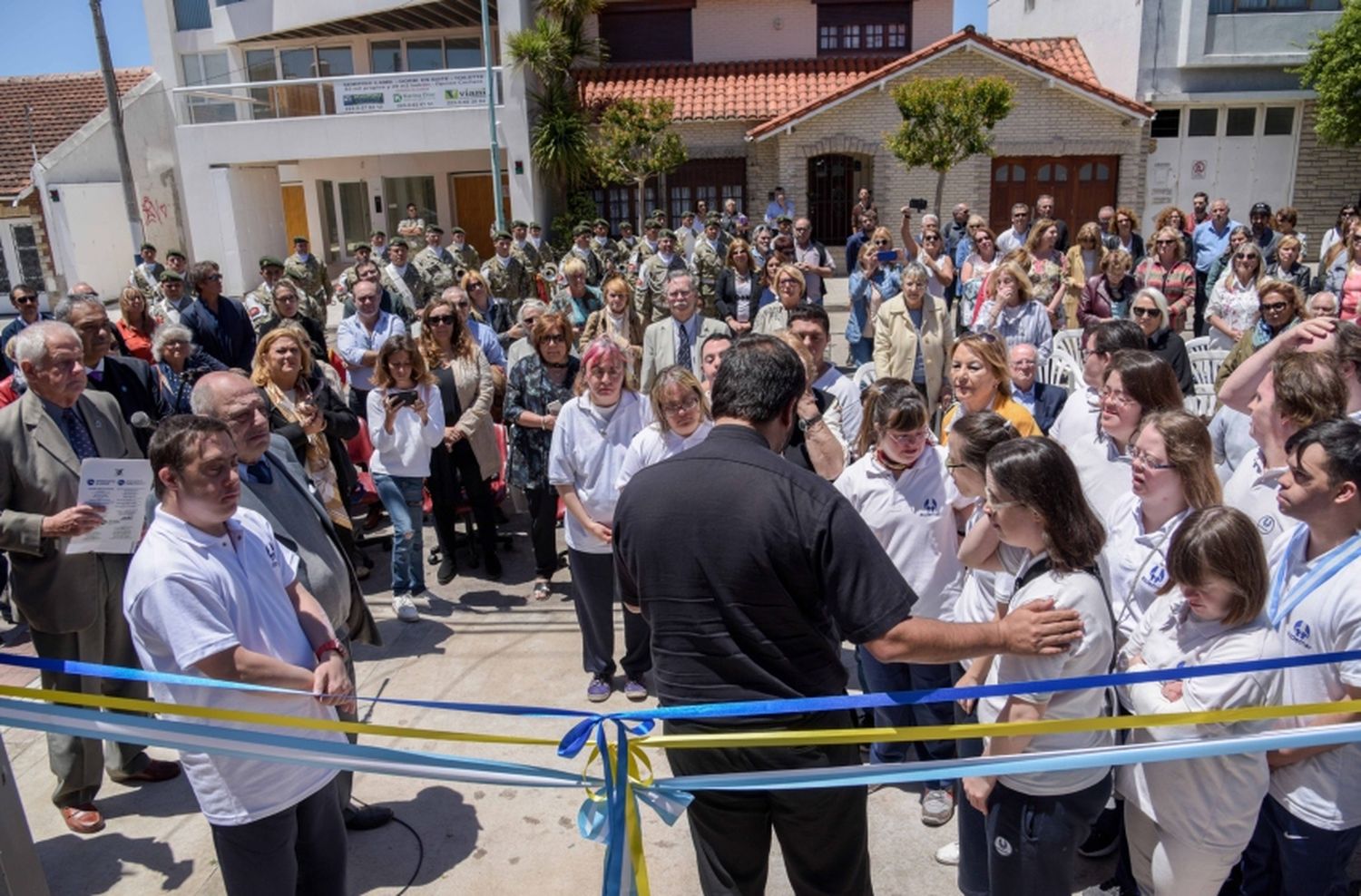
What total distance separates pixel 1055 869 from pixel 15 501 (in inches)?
156

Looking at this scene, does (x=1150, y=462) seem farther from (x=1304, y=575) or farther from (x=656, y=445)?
(x=656, y=445)

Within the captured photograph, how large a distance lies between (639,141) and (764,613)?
17167 mm

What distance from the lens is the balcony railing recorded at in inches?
749

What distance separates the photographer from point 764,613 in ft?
8.39

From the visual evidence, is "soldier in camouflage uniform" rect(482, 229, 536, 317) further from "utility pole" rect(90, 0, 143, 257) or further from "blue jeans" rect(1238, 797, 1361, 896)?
"blue jeans" rect(1238, 797, 1361, 896)

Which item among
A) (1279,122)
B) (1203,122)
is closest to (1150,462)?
(1203,122)

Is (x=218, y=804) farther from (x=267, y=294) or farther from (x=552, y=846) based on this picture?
(x=267, y=294)

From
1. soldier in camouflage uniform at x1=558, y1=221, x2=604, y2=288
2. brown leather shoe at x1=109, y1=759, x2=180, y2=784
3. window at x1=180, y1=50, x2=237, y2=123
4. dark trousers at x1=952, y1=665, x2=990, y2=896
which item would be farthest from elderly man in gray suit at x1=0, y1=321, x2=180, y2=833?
window at x1=180, y1=50, x2=237, y2=123

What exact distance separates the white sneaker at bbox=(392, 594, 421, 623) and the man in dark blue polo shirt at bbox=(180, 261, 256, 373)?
2790 mm

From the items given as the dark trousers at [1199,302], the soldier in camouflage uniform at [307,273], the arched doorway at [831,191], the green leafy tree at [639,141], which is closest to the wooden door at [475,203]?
the green leafy tree at [639,141]

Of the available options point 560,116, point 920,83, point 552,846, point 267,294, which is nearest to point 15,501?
point 552,846

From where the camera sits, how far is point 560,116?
19.4 m

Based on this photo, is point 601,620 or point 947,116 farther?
point 947,116

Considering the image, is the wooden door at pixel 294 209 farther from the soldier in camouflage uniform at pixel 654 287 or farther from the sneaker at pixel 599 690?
the sneaker at pixel 599 690
